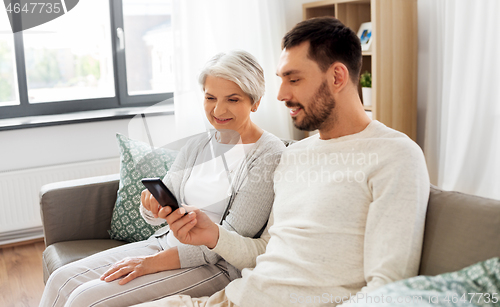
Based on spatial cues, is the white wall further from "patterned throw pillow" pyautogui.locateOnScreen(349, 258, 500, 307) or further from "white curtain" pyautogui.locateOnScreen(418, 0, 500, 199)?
"patterned throw pillow" pyautogui.locateOnScreen(349, 258, 500, 307)

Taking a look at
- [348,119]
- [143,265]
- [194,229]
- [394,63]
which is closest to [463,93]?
[394,63]

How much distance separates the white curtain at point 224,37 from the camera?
9.12 ft

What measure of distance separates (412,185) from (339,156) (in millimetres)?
228

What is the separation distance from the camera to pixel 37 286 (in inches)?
93.2

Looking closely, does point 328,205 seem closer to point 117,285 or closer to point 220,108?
point 220,108

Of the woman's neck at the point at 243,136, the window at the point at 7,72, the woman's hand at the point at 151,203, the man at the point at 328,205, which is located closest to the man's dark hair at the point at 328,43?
the man at the point at 328,205

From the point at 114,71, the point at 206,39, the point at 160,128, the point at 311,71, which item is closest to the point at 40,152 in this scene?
the point at 114,71

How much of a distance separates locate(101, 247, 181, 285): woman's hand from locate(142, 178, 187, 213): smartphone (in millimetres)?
247

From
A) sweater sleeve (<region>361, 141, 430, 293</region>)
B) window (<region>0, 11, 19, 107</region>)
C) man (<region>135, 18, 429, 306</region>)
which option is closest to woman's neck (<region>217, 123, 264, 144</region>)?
man (<region>135, 18, 429, 306</region>)

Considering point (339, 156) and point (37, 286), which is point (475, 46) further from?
point (37, 286)

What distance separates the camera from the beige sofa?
98cm

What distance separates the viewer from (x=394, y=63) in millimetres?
2422

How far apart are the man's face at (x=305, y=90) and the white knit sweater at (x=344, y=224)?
8 centimetres

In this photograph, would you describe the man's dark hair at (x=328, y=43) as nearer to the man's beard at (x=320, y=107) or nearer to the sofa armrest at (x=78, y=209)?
the man's beard at (x=320, y=107)
